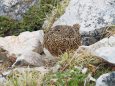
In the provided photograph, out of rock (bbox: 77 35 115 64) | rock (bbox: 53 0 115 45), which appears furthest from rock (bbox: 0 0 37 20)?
rock (bbox: 77 35 115 64)

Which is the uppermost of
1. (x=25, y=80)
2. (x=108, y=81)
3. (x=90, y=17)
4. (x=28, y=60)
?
(x=108, y=81)

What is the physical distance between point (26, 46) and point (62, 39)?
0.95 meters

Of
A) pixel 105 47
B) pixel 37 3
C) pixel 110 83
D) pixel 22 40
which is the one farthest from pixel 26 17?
pixel 110 83

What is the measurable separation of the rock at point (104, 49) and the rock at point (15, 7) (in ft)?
10.9

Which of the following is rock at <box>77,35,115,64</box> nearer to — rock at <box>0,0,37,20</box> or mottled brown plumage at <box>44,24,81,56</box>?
mottled brown plumage at <box>44,24,81,56</box>

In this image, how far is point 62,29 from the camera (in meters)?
9.14

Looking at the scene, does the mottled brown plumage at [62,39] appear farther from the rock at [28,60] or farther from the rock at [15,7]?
the rock at [15,7]

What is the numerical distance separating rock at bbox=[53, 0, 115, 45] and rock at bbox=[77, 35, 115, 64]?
51cm

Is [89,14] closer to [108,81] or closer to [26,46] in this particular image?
[26,46]

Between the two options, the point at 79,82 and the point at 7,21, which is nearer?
the point at 79,82

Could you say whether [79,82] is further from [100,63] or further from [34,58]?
[34,58]

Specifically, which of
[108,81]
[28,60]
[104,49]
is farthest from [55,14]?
[108,81]

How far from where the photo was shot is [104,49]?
25.0ft

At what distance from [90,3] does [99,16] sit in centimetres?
45
